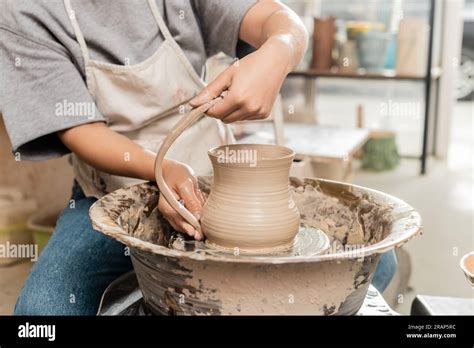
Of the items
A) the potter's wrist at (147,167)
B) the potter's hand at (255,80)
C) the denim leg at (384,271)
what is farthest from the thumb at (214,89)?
the denim leg at (384,271)

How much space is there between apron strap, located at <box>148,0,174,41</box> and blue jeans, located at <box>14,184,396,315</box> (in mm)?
434

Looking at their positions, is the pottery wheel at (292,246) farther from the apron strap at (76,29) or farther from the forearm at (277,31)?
the apron strap at (76,29)

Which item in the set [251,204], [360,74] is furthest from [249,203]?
[360,74]

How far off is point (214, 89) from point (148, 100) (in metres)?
0.39

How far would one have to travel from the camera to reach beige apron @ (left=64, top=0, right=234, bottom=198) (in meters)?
1.24

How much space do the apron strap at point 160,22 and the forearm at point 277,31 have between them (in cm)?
16

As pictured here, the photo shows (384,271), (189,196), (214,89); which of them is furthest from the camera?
(384,271)

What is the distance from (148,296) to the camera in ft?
2.95

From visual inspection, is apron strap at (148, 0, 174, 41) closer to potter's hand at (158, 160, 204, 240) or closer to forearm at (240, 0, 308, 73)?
forearm at (240, 0, 308, 73)

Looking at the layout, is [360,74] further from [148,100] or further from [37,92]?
[37,92]

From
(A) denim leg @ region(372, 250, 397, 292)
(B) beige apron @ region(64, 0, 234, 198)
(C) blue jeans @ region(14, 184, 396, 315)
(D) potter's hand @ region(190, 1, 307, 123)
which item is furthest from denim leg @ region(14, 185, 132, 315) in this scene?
(A) denim leg @ region(372, 250, 397, 292)

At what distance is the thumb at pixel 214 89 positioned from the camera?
0.91 meters

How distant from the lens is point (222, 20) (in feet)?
4.23

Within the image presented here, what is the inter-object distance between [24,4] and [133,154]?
1.24ft
